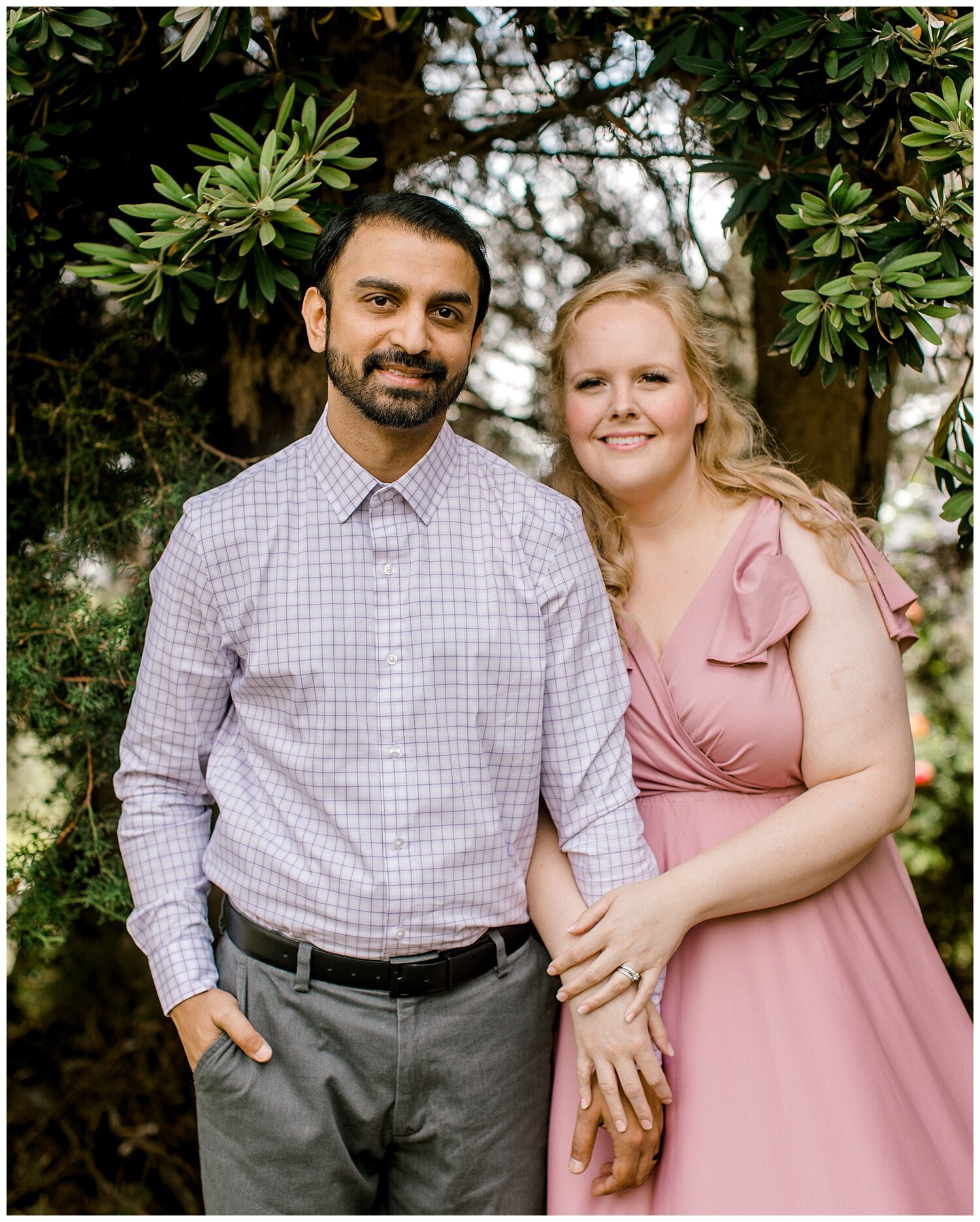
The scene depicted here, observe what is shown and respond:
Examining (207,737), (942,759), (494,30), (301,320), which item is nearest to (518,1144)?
(207,737)

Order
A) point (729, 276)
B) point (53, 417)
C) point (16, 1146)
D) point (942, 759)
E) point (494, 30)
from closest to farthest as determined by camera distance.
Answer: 1. point (53, 417)
2. point (494, 30)
3. point (16, 1146)
4. point (729, 276)
5. point (942, 759)

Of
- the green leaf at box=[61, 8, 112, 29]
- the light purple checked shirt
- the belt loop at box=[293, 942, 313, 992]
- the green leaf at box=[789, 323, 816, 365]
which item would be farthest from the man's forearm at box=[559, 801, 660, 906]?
the green leaf at box=[61, 8, 112, 29]

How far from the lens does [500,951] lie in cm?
168

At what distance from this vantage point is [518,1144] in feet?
5.64

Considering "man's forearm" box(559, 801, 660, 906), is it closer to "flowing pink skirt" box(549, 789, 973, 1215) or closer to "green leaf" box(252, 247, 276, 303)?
"flowing pink skirt" box(549, 789, 973, 1215)

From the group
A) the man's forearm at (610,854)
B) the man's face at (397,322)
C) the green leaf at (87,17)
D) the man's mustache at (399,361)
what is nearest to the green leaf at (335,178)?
the man's face at (397,322)

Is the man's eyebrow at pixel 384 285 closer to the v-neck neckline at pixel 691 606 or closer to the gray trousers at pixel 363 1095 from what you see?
the v-neck neckline at pixel 691 606

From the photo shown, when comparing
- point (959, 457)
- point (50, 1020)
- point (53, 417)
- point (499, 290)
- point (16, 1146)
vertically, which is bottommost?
point (16, 1146)

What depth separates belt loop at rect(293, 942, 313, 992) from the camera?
161cm

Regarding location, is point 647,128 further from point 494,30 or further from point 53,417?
point 53,417

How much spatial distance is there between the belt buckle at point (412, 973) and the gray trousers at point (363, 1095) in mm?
20

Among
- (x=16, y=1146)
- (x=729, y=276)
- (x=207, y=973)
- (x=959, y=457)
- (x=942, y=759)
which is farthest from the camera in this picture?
(x=942, y=759)

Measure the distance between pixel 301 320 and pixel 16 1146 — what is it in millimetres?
2452

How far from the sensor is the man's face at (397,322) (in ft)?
5.20
